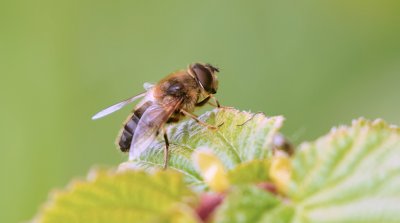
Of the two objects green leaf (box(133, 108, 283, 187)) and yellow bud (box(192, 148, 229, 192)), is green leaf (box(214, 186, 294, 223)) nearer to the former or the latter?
yellow bud (box(192, 148, 229, 192))

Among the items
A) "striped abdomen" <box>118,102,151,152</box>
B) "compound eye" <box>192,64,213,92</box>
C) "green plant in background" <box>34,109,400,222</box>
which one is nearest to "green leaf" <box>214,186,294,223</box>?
"green plant in background" <box>34,109,400,222</box>

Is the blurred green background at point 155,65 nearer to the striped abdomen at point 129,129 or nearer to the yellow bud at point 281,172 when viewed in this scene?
the striped abdomen at point 129,129

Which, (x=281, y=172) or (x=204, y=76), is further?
(x=204, y=76)

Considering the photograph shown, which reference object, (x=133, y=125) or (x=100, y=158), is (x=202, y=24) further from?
(x=133, y=125)

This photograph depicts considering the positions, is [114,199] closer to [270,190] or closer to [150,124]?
[270,190]

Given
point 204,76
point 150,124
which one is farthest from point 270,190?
point 204,76
